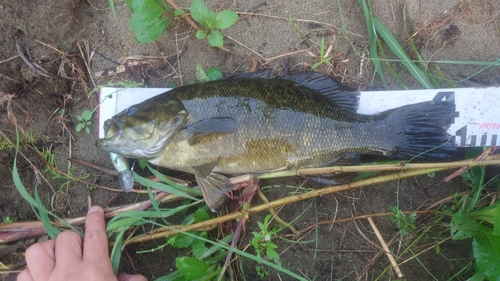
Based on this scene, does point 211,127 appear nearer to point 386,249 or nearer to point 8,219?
point 386,249

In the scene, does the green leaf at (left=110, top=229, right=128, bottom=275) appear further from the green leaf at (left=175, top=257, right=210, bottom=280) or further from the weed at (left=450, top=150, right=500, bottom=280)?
the weed at (left=450, top=150, right=500, bottom=280)

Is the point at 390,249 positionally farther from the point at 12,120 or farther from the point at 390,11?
the point at 12,120

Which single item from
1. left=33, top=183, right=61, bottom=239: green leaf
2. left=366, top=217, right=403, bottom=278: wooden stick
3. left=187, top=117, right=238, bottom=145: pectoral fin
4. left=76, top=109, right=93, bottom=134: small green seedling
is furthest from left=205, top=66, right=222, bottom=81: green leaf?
left=366, top=217, right=403, bottom=278: wooden stick

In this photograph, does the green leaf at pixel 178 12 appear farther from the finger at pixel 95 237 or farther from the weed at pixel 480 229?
the weed at pixel 480 229

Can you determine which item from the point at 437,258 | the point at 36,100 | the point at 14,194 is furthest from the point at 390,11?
the point at 14,194

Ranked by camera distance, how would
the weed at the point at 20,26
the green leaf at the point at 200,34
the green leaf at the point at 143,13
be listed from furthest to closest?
1. the weed at the point at 20,26
2. the green leaf at the point at 200,34
3. the green leaf at the point at 143,13

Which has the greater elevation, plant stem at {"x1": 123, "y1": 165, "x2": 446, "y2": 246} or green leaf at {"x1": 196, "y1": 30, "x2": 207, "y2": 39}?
green leaf at {"x1": 196, "y1": 30, "x2": 207, "y2": 39}

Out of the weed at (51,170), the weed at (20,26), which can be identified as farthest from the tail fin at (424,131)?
the weed at (20,26)
